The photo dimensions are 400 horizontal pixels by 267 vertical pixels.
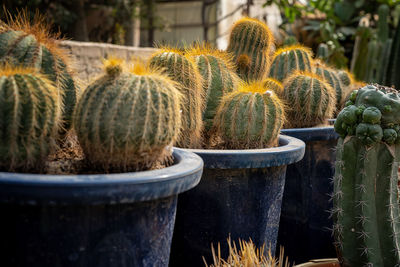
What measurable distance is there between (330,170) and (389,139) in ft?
2.73

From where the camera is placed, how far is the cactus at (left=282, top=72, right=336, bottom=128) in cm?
280

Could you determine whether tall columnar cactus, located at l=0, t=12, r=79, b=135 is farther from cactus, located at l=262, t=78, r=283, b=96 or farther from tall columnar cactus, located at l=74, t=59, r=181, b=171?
cactus, located at l=262, t=78, r=283, b=96

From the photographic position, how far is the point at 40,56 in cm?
173

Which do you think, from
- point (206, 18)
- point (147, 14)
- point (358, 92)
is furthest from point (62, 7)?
point (358, 92)

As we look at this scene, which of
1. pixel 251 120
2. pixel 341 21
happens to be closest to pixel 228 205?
pixel 251 120

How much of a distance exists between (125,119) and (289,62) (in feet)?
6.64

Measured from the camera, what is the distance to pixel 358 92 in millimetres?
2049

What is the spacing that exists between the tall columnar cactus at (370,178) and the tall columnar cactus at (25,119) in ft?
4.07

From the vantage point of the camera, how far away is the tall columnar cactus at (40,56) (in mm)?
1693

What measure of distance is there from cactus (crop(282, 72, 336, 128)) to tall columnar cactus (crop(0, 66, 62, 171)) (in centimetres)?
167

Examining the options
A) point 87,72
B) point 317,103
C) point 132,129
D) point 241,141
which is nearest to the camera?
point 132,129

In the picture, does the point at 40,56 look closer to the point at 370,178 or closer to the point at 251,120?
the point at 251,120

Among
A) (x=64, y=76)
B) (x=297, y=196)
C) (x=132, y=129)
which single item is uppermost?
(x=64, y=76)

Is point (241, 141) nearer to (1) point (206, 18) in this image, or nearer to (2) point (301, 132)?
(2) point (301, 132)
